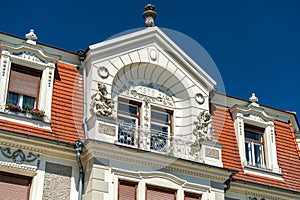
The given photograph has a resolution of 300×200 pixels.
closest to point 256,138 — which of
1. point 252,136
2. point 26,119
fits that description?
point 252,136

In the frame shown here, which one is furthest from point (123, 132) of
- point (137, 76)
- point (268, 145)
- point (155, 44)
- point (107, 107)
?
point (268, 145)

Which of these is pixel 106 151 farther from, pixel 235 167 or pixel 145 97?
pixel 235 167

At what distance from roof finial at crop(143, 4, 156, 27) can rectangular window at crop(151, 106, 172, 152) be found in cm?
351

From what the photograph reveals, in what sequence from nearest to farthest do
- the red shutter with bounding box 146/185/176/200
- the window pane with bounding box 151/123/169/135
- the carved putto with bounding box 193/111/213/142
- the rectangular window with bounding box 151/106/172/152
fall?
the red shutter with bounding box 146/185/176/200 → the rectangular window with bounding box 151/106/172/152 → the carved putto with bounding box 193/111/213/142 → the window pane with bounding box 151/123/169/135

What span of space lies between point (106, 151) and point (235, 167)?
549cm

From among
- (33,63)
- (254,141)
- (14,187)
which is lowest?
(14,187)

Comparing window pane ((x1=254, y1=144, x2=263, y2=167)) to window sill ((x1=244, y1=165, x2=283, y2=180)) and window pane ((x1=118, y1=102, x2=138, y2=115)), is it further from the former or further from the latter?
window pane ((x1=118, y1=102, x2=138, y2=115))

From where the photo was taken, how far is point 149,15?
883 inches

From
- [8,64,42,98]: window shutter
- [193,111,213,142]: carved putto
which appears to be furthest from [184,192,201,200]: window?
[8,64,42,98]: window shutter

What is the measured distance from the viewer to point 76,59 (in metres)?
20.5

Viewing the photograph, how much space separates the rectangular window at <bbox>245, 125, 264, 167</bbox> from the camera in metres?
22.3

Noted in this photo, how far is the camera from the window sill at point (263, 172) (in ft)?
70.4

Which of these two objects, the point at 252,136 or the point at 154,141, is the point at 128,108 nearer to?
the point at 154,141

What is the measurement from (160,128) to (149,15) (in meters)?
4.73
